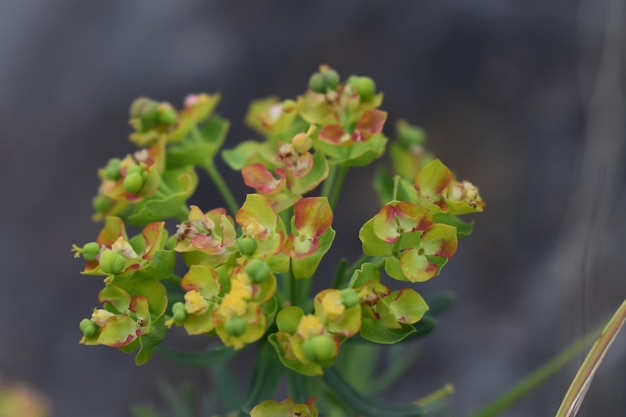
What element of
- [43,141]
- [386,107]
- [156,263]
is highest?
[156,263]

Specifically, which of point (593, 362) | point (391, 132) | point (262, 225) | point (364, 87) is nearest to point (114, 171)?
point (262, 225)

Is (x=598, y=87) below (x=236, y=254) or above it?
below

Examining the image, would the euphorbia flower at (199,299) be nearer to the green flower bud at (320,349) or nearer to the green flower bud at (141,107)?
the green flower bud at (320,349)

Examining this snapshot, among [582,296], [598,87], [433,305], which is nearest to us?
[433,305]

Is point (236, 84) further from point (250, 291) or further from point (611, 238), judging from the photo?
point (250, 291)

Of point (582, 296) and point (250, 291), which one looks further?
point (582, 296)

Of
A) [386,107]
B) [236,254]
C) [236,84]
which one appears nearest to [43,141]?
[236,84]

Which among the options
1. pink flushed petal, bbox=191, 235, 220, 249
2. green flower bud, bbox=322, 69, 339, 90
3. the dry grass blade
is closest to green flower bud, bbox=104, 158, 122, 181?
pink flushed petal, bbox=191, 235, 220, 249

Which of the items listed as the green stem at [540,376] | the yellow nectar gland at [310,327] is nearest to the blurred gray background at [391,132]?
the green stem at [540,376]
